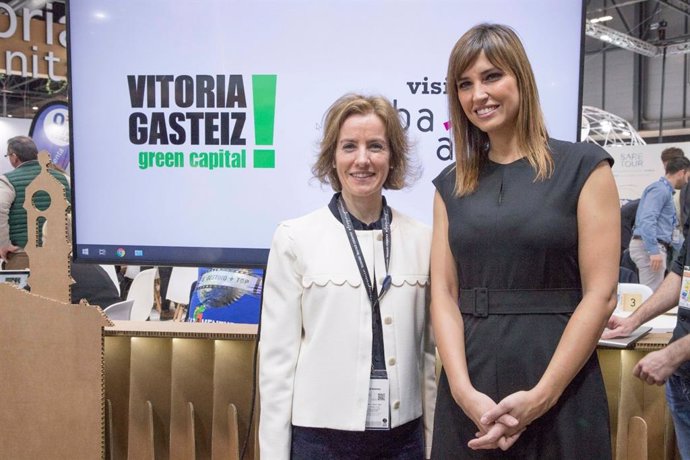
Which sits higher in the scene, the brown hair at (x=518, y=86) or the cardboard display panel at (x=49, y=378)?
the brown hair at (x=518, y=86)

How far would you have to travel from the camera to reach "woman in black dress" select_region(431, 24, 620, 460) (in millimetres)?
1268

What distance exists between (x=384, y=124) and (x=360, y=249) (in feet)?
0.97

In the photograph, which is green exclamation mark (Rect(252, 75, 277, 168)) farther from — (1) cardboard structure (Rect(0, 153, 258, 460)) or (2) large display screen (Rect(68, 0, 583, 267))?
(1) cardboard structure (Rect(0, 153, 258, 460))

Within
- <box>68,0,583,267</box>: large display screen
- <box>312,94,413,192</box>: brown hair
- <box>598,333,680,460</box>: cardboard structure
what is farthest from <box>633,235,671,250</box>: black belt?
<box>312,94,413,192</box>: brown hair

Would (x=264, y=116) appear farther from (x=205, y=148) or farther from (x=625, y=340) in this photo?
(x=625, y=340)

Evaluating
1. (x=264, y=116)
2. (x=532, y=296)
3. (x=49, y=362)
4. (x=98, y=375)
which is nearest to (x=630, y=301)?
(x=532, y=296)

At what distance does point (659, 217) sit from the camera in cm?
607

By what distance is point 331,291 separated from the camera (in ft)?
4.66

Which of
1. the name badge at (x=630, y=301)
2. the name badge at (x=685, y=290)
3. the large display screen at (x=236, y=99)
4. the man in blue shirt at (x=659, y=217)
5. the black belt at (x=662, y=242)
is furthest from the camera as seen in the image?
the black belt at (x=662, y=242)

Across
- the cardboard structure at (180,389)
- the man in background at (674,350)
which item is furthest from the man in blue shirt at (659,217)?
the cardboard structure at (180,389)

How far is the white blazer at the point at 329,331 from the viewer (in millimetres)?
1400

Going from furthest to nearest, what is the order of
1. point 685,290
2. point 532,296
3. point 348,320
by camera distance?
point 685,290
point 348,320
point 532,296

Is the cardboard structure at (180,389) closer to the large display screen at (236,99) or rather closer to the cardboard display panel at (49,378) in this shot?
the cardboard display panel at (49,378)

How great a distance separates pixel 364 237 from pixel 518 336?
406 mm
